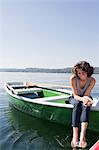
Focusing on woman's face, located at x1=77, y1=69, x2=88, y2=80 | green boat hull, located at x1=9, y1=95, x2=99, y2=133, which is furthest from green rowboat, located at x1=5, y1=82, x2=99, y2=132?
woman's face, located at x1=77, y1=69, x2=88, y2=80

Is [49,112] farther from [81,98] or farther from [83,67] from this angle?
[83,67]

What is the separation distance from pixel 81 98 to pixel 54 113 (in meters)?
0.94

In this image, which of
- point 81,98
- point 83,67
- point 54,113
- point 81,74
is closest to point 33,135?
point 54,113

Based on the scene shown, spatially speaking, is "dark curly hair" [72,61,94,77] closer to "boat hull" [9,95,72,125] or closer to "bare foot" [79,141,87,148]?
"boat hull" [9,95,72,125]

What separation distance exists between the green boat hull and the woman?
0.94ft

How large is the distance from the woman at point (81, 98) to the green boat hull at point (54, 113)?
285 mm

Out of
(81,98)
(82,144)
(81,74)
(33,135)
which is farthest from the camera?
(33,135)

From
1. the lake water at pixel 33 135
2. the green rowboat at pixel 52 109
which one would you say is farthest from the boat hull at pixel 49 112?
the lake water at pixel 33 135

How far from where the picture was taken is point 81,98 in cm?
370

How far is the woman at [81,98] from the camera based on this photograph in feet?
11.9

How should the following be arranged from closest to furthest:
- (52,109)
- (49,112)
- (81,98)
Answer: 1. (81,98)
2. (52,109)
3. (49,112)

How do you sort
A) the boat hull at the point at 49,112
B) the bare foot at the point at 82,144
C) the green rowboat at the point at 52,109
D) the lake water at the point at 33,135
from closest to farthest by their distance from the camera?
the bare foot at the point at 82,144 < the lake water at the point at 33,135 < the green rowboat at the point at 52,109 < the boat hull at the point at 49,112

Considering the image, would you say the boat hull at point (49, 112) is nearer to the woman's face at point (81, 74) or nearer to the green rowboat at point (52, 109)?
the green rowboat at point (52, 109)

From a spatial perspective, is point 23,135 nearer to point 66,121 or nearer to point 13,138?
point 13,138
